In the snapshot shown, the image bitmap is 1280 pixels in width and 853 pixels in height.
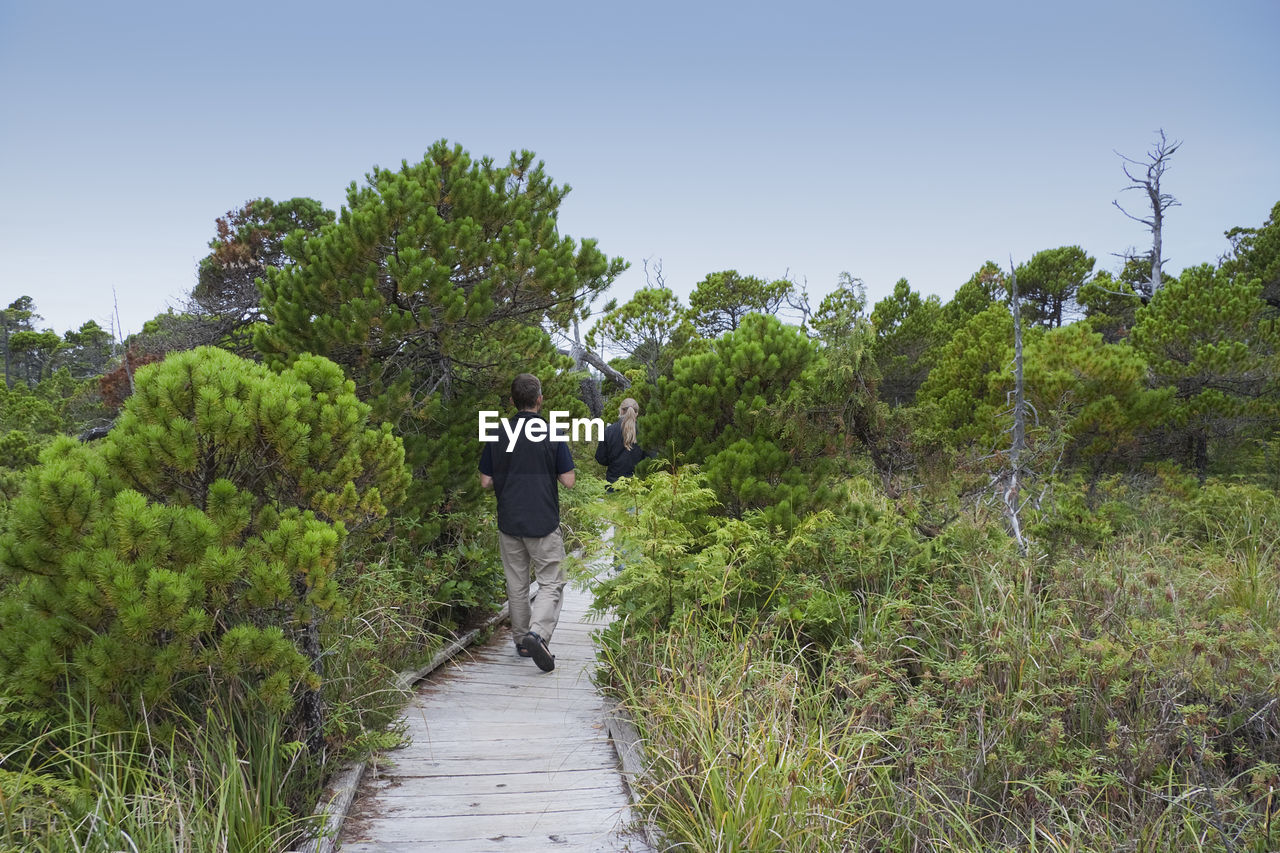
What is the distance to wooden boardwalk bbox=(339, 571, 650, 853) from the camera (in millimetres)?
2863

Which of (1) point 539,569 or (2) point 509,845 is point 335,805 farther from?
(1) point 539,569

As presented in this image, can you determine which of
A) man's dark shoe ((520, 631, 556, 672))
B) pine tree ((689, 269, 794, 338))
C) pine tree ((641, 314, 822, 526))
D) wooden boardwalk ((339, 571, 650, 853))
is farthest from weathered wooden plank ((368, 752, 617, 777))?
pine tree ((689, 269, 794, 338))

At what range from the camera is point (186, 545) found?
2639mm

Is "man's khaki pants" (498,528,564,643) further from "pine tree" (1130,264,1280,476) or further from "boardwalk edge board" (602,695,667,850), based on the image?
"pine tree" (1130,264,1280,476)

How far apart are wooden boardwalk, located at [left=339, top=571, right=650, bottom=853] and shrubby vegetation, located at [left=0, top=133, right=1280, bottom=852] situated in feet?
0.90

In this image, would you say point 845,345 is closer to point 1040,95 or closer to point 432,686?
point 432,686

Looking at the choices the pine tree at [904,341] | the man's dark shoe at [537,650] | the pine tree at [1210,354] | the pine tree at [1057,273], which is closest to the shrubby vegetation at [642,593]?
the man's dark shoe at [537,650]

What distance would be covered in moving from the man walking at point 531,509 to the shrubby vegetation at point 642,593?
0.88 ft

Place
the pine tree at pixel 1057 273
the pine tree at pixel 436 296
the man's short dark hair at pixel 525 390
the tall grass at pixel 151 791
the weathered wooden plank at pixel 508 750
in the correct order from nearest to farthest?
the tall grass at pixel 151 791, the weathered wooden plank at pixel 508 750, the man's short dark hair at pixel 525 390, the pine tree at pixel 436 296, the pine tree at pixel 1057 273

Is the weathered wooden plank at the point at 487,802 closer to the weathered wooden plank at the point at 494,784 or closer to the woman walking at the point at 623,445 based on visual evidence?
the weathered wooden plank at the point at 494,784

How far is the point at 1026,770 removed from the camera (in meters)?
3.15

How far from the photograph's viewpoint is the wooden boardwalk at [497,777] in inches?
113

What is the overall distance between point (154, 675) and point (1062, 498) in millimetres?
7023

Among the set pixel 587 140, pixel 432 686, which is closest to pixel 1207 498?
pixel 432 686
